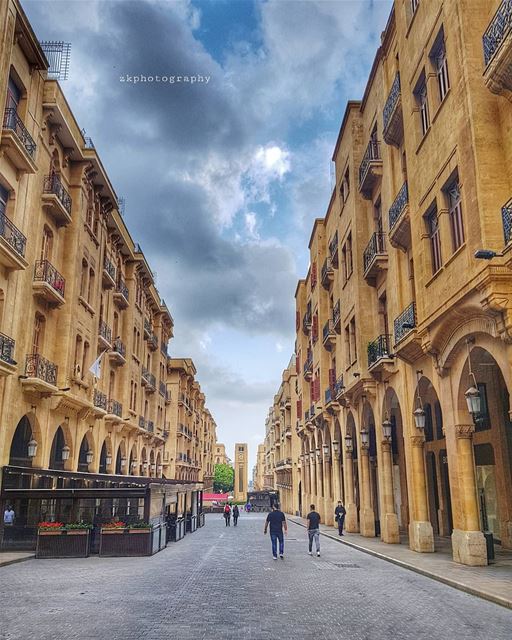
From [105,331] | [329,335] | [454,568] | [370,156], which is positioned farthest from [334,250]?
[454,568]

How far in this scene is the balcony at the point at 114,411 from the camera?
104 ft

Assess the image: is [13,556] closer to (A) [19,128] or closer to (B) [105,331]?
(A) [19,128]

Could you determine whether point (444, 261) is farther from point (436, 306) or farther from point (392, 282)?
point (392, 282)

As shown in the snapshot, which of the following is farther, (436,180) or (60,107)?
(60,107)

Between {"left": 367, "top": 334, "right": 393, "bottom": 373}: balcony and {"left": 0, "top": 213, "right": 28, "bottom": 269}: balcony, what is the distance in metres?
13.3

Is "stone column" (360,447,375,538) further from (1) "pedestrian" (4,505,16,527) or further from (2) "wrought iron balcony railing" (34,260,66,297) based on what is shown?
(2) "wrought iron balcony railing" (34,260,66,297)

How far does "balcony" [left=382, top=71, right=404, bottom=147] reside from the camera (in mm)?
20406

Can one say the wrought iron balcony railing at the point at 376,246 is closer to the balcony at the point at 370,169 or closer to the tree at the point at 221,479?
the balcony at the point at 370,169

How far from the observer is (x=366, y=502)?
84.6 feet

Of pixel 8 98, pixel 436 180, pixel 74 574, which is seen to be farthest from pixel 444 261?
pixel 8 98

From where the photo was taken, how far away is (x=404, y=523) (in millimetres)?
28969

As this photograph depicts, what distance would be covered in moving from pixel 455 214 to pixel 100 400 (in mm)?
21032

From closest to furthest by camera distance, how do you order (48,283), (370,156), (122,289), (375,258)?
(48,283), (375,258), (370,156), (122,289)

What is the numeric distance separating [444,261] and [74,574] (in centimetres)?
1267
